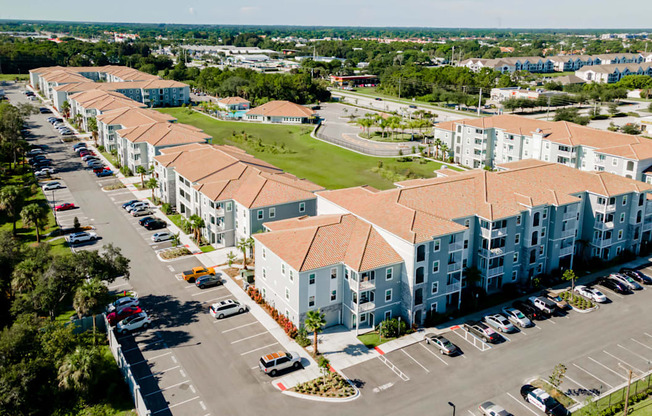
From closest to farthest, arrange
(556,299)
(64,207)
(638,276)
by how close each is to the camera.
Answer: (556,299)
(638,276)
(64,207)

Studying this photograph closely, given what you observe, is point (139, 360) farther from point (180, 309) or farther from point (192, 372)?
point (180, 309)

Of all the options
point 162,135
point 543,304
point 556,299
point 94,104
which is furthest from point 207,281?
point 94,104

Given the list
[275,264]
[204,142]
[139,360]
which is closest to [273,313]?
[275,264]

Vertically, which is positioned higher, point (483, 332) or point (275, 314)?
point (275, 314)

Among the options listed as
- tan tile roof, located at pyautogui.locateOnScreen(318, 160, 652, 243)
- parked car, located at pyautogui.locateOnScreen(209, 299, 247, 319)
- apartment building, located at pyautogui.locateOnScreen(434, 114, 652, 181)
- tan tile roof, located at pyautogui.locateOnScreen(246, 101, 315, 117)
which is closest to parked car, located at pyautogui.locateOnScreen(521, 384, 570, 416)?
tan tile roof, located at pyautogui.locateOnScreen(318, 160, 652, 243)

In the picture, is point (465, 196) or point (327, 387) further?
point (465, 196)

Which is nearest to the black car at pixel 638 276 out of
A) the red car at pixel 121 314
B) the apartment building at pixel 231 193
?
the apartment building at pixel 231 193

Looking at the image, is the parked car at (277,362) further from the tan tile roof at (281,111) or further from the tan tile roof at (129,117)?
the tan tile roof at (281,111)

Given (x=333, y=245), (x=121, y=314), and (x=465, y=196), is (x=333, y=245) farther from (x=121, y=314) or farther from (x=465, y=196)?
(x=121, y=314)
